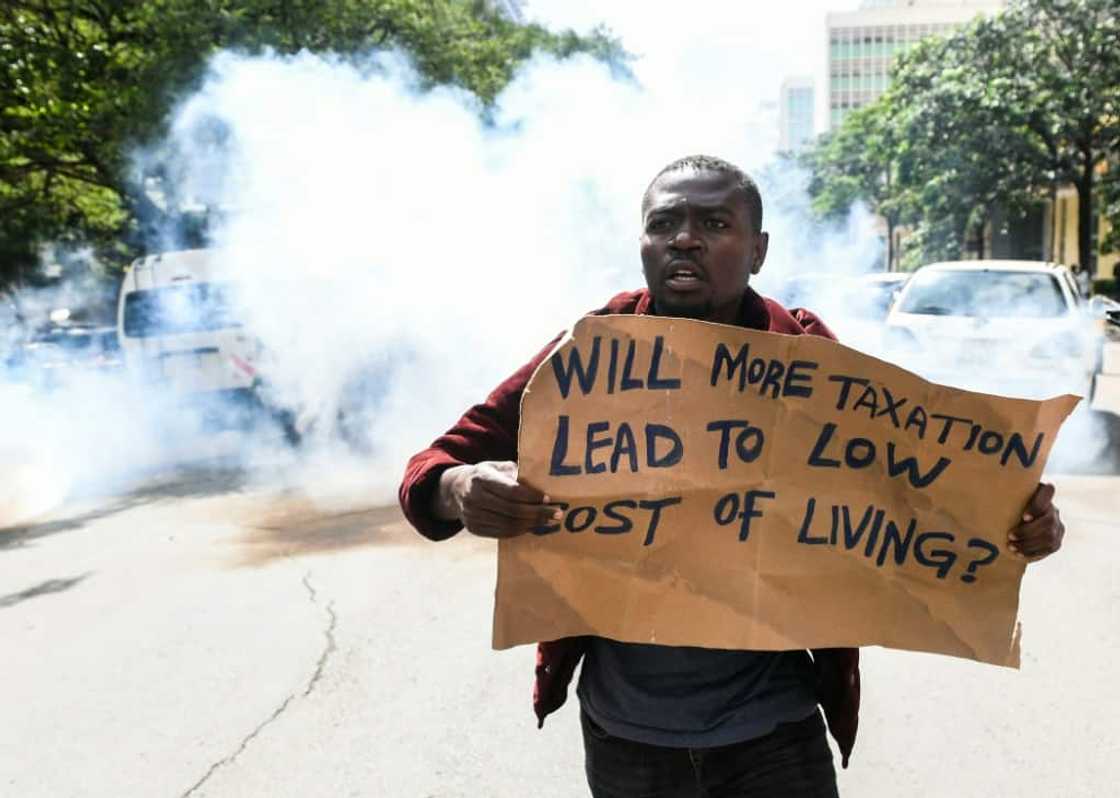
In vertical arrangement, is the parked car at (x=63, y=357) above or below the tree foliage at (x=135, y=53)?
below

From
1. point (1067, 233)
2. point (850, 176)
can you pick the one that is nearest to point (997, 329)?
point (1067, 233)

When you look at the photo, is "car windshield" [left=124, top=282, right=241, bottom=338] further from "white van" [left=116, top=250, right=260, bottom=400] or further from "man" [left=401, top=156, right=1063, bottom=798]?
"man" [left=401, top=156, right=1063, bottom=798]

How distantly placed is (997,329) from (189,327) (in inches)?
308

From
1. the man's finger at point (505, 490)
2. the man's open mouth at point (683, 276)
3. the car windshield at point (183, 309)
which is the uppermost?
the man's open mouth at point (683, 276)

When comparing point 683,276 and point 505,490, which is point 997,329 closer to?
point 683,276

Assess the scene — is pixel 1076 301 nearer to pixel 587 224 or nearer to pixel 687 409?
pixel 587 224

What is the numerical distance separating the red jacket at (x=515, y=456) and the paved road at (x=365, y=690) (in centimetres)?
135

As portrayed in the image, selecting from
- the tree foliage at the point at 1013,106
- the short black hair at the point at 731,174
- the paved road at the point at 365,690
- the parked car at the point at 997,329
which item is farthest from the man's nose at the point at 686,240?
the tree foliage at the point at 1013,106

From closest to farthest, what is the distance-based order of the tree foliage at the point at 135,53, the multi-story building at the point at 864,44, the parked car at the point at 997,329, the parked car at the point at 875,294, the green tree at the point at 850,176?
the parked car at the point at 997,329 < the tree foliage at the point at 135,53 < the parked car at the point at 875,294 < the green tree at the point at 850,176 < the multi-story building at the point at 864,44

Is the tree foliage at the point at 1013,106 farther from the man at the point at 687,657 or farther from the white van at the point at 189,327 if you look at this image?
the man at the point at 687,657

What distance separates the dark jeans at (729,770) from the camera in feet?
5.47

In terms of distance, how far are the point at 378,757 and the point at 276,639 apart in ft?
4.34

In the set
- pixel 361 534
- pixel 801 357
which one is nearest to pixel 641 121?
pixel 361 534

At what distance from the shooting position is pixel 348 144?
37.1 feet
